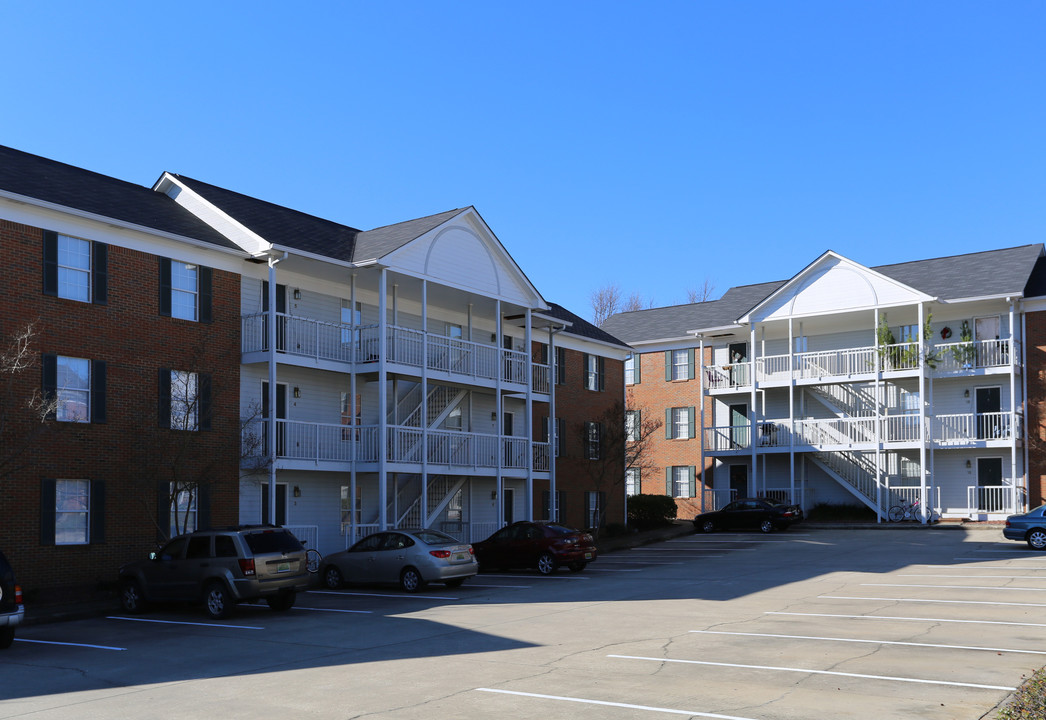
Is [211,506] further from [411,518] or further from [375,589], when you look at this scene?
[411,518]

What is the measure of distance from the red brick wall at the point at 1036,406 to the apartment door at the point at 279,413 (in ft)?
83.7

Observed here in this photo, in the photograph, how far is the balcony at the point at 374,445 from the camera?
82.7 ft

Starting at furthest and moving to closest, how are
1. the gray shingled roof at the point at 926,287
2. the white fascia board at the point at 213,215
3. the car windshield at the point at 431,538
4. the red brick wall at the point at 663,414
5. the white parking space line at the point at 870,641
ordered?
the red brick wall at the point at 663,414 < the gray shingled roof at the point at 926,287 < the white fascia board at the point at 213,215 < the car windshield at the point at 431,538 < the white parking space line at the point at 870,641

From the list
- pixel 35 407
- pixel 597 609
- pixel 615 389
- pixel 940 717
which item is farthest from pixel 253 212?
pixel 940 717

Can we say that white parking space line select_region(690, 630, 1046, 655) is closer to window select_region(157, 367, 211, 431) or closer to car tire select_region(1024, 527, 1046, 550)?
window select_region(157, 367, 211, 431)

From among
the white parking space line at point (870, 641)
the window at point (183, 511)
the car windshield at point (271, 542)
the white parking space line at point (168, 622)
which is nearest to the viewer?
the white parking space line at point (870, 641)

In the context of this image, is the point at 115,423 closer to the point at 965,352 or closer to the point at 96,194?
the point at 96,194

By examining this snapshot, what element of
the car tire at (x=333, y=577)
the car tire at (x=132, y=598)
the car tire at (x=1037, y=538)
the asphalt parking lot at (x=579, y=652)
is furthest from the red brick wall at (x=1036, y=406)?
the car tire at (x=132, y=598)

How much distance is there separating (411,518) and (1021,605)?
16.5m

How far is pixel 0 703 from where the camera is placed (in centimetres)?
1073

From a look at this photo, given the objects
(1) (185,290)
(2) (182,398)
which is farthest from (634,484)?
(2) (182,398)

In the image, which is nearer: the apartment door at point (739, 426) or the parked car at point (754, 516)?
the parked car at point (754, 516)

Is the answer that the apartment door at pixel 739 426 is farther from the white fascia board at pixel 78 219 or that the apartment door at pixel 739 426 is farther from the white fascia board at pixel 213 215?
the white fascia board at pixel 78 219

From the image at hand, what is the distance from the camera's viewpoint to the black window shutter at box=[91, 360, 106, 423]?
21.9 meters
